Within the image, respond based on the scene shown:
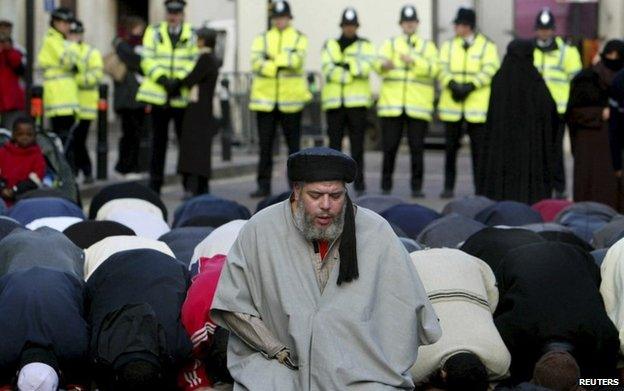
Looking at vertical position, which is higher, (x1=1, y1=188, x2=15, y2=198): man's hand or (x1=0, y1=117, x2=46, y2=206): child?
(x1=0, y1=117, x2=46, y2=206): child

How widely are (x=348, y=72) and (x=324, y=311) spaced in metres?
12.3

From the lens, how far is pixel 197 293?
31.6 ft

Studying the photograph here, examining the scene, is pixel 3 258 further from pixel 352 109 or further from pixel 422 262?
pixel 352 109

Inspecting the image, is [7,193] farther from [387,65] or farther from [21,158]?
[387,65]

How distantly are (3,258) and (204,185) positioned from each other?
9460mm

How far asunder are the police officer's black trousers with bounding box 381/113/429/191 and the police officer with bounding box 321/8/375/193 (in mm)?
274

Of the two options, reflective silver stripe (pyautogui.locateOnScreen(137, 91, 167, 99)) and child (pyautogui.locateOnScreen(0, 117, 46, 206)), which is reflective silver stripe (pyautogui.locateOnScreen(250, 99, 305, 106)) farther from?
child (pyautogui.locateOnScreen(0, 117, 46, 206))

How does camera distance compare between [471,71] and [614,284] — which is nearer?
[614,284]

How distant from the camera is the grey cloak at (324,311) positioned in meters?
8.06

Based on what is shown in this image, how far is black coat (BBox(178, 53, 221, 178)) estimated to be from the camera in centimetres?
1953

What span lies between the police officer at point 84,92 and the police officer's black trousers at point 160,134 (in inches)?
56.7

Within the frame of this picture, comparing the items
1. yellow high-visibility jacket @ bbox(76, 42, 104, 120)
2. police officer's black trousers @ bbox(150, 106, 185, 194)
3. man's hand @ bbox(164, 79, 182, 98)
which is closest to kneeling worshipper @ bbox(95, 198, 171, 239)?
man's hand @ bbox(164, 79, 182, 98)

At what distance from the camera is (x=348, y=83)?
20.3 metres

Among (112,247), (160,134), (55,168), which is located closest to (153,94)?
(160,134)
